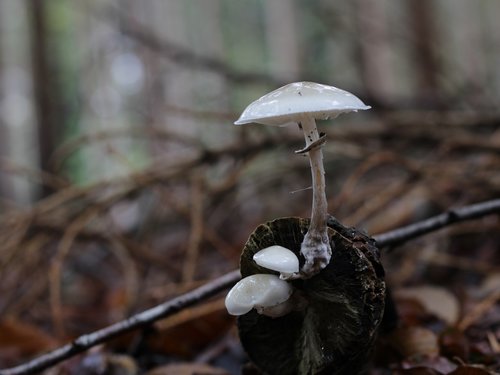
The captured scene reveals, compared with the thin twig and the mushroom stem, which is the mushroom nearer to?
the mushroom stem

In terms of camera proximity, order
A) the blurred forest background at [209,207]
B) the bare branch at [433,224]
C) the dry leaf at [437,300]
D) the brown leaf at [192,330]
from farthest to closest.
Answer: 1. the blurred forest background at [209,207]
2. the brown leaf at [192,330]
3. the dry leaf at [437,300]
4. the bare branch at [433,224]

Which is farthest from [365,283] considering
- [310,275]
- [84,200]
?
[84,200]

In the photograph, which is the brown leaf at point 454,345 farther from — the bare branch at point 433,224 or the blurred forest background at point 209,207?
the bare branch at point 433,224

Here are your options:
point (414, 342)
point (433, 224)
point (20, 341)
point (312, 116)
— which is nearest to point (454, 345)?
point (414, 342)

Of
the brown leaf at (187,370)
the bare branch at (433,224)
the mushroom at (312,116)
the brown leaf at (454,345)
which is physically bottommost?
the brown leaf at (187,370)

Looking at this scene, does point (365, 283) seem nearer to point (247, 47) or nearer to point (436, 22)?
point (436, 22)

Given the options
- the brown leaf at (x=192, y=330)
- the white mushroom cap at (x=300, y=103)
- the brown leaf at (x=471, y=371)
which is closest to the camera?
the white mushroom cap at (x=300, y=103)

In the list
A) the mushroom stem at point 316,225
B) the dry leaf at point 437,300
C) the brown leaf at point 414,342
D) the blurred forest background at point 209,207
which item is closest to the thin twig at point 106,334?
the blurred forest background at point 209,207
